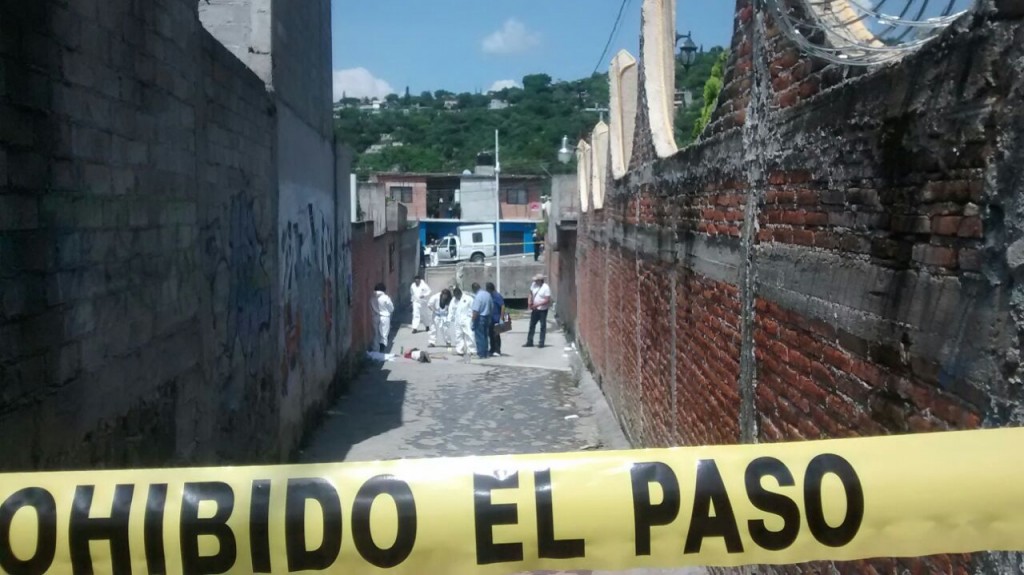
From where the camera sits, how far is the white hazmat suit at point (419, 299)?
81.4ft

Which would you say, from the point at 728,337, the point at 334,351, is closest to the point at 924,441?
the point at 728,337

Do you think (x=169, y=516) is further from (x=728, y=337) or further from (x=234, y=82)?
(x=234, y=82)

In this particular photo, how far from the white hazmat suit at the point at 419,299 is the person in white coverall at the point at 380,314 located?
12.3ft

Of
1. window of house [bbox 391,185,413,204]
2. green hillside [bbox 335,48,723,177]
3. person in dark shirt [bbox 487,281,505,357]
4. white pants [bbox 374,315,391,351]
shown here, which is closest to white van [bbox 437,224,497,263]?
green hillside [bbox 335,48,723,177]

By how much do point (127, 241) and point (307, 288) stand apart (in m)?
7.08

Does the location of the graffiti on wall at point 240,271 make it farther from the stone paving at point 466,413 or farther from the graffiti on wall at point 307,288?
the stone paving at point 466,413

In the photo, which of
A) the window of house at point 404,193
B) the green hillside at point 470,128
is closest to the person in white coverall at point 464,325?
the green hillside at point 470,128

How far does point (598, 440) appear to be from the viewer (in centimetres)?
1162

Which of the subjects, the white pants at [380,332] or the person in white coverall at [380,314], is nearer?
the person in white coverall at [380,314]

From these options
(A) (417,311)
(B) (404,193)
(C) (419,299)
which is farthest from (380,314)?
(B) (404,193)

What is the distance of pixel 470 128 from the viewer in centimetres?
9719

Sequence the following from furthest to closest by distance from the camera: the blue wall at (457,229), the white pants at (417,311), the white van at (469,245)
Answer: the blue wall at (457,229), the white van at (469,245), the white pants at (417,311)

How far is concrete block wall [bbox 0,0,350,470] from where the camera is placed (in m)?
3.61

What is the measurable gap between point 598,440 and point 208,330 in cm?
609
